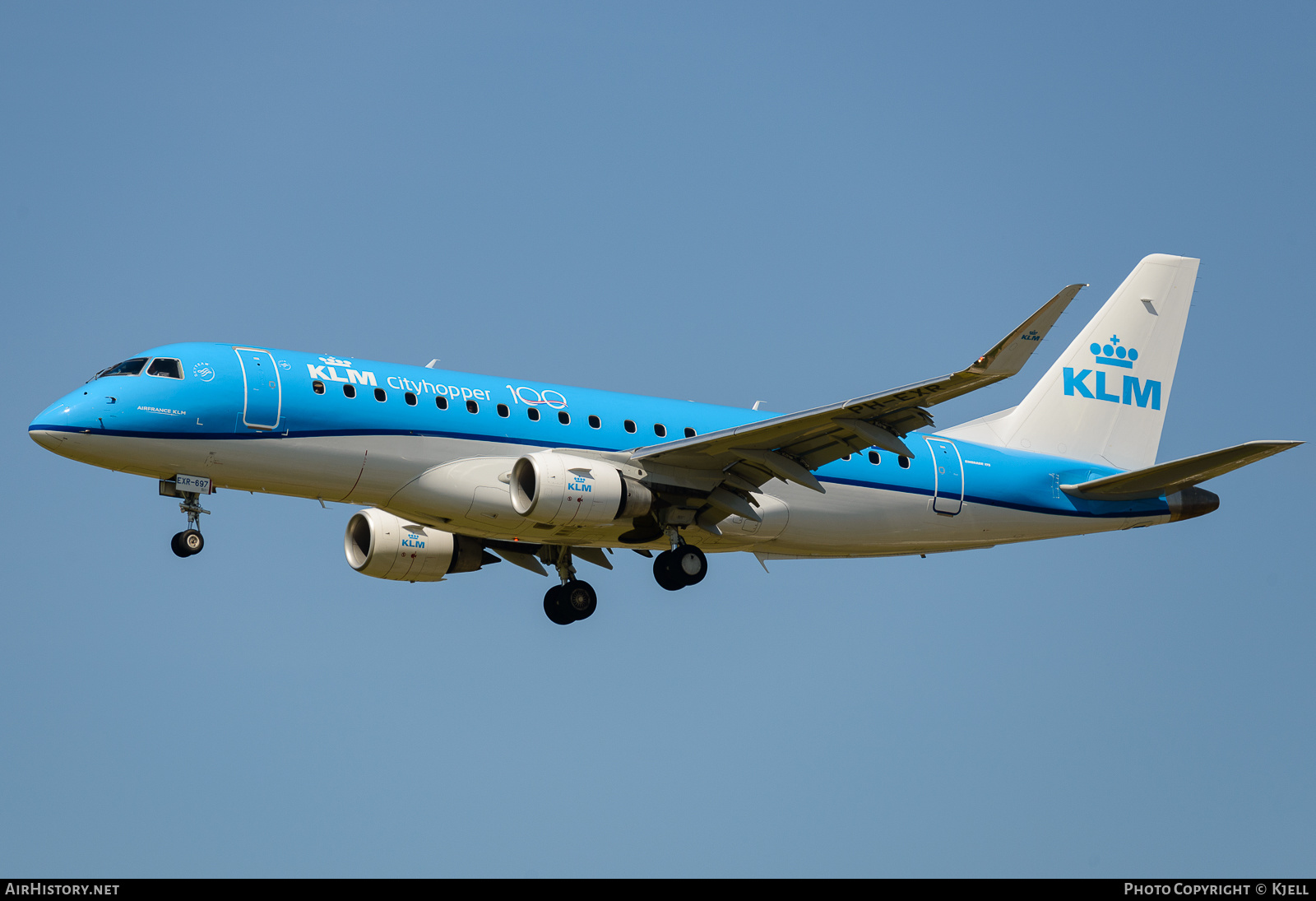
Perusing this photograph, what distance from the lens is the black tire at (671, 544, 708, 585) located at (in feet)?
108

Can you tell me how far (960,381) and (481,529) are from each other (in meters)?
10.4

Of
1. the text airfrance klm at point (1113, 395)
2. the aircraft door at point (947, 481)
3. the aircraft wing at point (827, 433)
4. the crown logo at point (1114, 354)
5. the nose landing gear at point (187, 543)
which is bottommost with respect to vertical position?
the nose landing gear at point (187, 543)

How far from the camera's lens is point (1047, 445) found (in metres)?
38.4

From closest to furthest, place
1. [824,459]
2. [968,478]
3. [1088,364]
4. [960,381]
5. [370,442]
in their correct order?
1. [960,381]
2. [370,442]
3. [824,459]
4. [968,478]
5. [1088,364]

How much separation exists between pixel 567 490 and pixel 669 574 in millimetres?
3748

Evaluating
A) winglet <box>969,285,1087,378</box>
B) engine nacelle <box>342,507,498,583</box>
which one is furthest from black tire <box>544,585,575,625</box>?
winglet <box>969,285,1087,378</box>

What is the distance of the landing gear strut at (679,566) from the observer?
32.9 meters

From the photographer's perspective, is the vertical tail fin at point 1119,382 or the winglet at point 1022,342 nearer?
the winglet at point 1022,342

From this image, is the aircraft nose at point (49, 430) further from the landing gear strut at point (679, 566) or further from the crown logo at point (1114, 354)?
the crown logo at point (1114, 354)

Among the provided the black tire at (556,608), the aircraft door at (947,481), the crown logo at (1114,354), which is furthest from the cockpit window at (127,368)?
the crown logo at (1114,354)

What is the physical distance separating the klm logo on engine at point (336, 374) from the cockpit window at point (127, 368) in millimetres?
3152

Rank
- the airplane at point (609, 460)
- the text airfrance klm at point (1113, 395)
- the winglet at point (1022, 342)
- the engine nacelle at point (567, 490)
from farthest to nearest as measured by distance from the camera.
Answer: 1. the text airfrance klm at point (1113, 395)
2. the engine nacelle at point (567, 490)
3. the airplane at point (609, 460)
4. the winglet at point (1022, 342)
